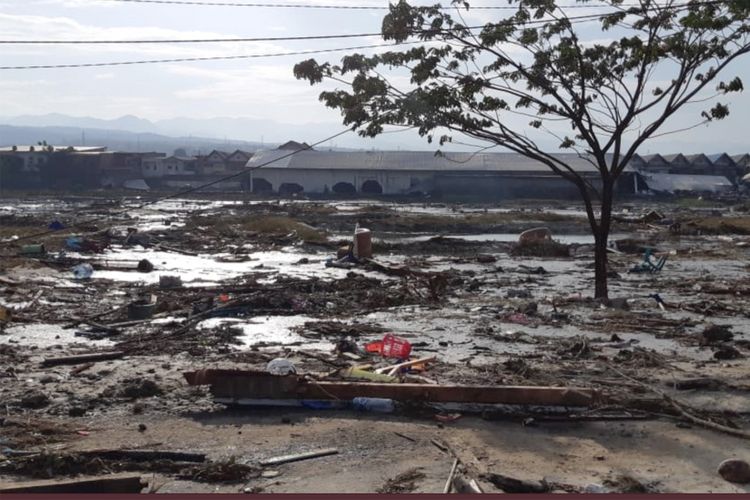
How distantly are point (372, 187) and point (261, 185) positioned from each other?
10.0 metres

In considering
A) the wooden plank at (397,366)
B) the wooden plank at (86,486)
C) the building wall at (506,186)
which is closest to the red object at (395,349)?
the wooden plank at (397,366)

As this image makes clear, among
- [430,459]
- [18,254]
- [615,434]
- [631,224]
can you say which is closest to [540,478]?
[430,459]

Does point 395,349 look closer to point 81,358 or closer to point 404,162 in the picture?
point 81,358

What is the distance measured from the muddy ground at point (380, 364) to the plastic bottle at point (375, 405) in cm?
10

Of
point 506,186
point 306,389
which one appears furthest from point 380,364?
point 506,186

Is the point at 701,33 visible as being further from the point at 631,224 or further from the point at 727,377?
the point at 631,224

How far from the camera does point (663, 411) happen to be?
7793 mm

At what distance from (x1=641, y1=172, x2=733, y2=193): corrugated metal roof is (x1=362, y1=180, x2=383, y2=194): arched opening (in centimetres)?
2302

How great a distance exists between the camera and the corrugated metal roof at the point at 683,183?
231 ft

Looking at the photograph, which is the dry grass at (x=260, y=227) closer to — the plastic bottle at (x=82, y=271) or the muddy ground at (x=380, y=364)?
the muddy ground at (x=380, y=364)

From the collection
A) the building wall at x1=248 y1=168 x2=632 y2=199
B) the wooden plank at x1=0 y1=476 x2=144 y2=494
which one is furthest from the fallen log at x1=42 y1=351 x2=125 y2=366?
the building wall at x1=248 y1=168 x2=632 y2=199

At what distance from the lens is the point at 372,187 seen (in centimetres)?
7000

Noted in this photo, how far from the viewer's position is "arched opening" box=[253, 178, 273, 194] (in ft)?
233

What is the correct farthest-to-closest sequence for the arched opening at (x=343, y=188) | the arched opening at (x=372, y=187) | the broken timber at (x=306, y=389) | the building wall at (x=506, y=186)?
the arched opening at (x=372, y=187)
the arched opening at (x=343, y=188)
the building wall at (x=506, y=186)
the broken timber at (x=306, y=389)
